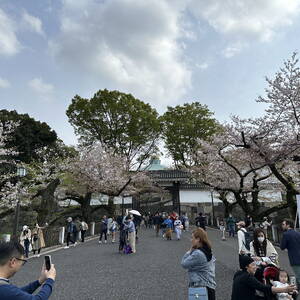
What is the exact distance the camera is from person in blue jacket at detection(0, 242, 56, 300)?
193cm

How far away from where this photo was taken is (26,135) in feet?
73.6

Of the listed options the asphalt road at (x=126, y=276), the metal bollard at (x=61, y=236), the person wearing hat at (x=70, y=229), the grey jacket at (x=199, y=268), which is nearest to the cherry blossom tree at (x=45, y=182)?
the metal bollard at (x=61, y=236)

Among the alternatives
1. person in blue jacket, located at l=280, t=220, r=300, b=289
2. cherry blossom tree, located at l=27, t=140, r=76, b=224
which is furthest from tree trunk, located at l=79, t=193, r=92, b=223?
person in blue jacket, located at l=280, t=220, r=300, b=289

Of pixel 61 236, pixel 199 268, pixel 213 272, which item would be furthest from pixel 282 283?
pixel 61 236

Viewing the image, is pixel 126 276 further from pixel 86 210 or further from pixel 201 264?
pixel 86 210

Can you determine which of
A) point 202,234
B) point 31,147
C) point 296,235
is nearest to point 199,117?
point 31,147

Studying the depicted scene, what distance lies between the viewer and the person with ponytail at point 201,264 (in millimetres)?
3477

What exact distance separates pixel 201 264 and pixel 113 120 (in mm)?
23079

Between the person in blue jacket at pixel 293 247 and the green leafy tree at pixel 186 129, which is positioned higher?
the green leafy tree at pixel 186 129

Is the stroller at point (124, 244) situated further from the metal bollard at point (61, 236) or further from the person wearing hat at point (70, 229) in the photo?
the metal bollard at point (61, 236)

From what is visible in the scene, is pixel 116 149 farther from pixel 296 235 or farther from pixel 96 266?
pixel 296 235

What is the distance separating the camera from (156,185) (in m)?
33.4

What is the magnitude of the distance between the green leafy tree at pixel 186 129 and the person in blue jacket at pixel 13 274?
25419 mm

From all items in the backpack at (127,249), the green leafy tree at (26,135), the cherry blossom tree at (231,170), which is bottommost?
the backpack at (127,249)
